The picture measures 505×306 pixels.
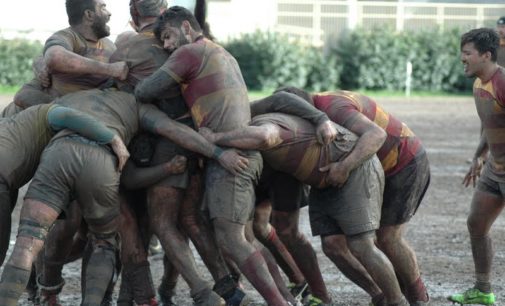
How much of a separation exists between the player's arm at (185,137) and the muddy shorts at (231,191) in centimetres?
6

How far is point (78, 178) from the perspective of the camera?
Result: 767 cm

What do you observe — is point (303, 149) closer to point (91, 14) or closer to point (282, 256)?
point (282, 256)

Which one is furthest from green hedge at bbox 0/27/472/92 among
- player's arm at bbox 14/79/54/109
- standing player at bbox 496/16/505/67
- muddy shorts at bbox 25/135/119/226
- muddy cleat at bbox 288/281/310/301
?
muddy shorts at bbox 25/135/119/226

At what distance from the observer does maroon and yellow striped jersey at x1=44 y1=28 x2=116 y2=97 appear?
8508mm

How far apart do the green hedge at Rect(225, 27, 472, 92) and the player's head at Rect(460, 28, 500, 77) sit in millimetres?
36548

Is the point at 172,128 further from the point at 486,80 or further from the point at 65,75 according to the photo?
the point at 486,80

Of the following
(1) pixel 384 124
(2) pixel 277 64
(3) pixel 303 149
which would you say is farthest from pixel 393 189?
(2) pixel 277 64

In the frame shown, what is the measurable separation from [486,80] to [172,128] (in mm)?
2621

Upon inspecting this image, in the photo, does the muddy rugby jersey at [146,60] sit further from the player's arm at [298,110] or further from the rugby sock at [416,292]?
the rugby sock at [416,292]

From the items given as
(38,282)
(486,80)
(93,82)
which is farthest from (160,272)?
(486,80)

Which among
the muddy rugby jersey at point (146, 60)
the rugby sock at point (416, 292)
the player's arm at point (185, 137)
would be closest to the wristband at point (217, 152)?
Result: the player's arm at point (185, 137)

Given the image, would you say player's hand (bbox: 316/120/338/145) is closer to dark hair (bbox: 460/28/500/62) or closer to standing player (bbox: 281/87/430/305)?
standing player (bbox: 281/87/430/305)

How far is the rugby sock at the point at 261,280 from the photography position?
7.91m

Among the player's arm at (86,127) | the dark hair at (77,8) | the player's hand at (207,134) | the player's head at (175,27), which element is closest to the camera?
the player's arm at (86,127)
